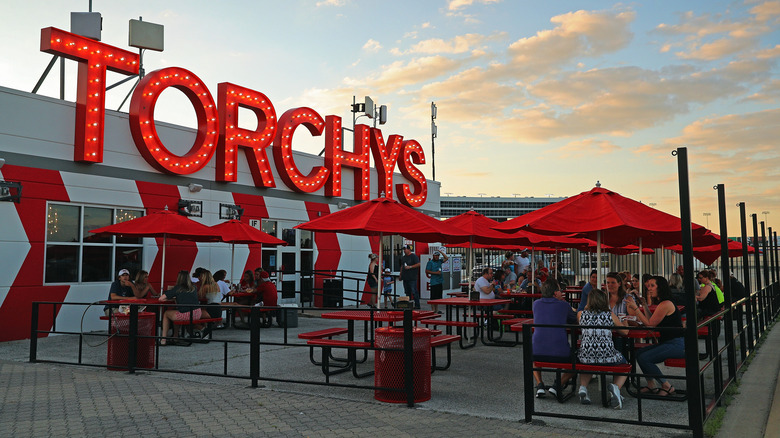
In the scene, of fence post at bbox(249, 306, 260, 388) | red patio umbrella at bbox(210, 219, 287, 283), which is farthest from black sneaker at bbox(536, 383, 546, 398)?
red patio umbrella at bbox(210, 219, 287, 283)

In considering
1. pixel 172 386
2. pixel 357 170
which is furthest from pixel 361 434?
pixel 357 170

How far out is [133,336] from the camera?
847 centimetres

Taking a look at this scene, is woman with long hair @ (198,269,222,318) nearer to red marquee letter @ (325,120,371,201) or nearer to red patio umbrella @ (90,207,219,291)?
red patio umbrella @ (90,207,219,291)

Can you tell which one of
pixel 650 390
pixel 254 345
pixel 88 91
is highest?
pixel 88 91

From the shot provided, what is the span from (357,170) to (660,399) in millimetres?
16185

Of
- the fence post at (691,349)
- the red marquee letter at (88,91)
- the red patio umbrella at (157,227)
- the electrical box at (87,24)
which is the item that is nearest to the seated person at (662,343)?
the fence post at (691,349)

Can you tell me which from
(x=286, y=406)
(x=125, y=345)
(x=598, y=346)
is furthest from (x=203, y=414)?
(x=598, y=346)

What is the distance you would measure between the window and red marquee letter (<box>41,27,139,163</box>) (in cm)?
120

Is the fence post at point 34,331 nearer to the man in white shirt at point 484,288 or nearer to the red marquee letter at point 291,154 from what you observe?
the man in white shirt at point 484,288

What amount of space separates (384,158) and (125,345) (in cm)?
1533

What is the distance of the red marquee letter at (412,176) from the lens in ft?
80.4

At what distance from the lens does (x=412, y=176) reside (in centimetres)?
2491

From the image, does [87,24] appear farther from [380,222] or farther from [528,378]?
[528,378]

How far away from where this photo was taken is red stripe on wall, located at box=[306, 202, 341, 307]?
1983 cm
